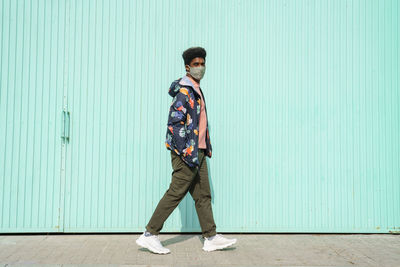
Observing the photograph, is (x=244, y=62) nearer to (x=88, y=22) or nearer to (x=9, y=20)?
(x=88, y=22)

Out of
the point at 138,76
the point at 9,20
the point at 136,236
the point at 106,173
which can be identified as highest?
the point at 9,20

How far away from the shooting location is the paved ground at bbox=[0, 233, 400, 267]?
3189mm

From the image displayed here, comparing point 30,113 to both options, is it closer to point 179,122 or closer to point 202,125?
point 179,122

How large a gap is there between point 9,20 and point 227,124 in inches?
97.8

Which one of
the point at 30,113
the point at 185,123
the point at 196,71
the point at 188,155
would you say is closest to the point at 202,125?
the point at 185,123

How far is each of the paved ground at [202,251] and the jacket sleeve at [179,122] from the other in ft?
3.10

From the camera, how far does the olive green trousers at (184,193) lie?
346 cm

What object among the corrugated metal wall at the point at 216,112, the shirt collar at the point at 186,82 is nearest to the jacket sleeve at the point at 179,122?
the shirt collar at the point at 186,82

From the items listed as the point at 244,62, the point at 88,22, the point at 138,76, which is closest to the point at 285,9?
the point at 244,62

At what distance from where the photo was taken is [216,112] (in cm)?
416

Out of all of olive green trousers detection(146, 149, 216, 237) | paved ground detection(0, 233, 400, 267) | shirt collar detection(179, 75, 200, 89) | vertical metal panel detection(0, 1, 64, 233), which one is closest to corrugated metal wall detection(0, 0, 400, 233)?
vertical metal panel detection(0, 1, 64, 233)

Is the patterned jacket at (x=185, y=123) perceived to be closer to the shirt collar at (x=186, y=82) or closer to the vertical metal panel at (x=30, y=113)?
the shirt collar at (x=186, y=82)

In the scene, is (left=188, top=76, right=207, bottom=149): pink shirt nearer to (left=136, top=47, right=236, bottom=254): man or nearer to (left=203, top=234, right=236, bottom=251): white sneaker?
(left=136, top=47, right=236, bottom=254): man

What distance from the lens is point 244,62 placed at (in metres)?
4.20
